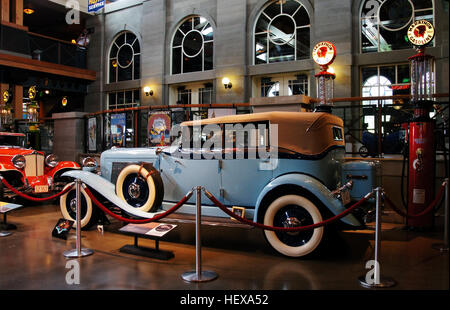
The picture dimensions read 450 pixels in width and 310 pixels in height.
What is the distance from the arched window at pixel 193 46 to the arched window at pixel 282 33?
228 centimetres

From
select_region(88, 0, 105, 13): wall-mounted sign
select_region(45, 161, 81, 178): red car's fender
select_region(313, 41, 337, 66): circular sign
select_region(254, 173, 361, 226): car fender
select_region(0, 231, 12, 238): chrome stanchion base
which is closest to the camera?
select_region(254, 173, 361, 226): car fender

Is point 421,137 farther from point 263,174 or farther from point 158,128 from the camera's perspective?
point 158,128

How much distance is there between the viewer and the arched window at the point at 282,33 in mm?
13195

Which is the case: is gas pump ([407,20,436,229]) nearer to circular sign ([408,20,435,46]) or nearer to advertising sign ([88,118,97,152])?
circular sign ([408,20,435,46])

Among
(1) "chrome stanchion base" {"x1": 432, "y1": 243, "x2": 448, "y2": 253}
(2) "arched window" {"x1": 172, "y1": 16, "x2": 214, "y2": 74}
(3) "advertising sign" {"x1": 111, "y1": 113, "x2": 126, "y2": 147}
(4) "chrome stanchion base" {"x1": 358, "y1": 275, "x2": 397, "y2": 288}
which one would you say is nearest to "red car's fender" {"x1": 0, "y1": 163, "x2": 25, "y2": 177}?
(3) "advertising sign" {"x1": 111, "y1": 113, "x2": 126, "y2": 147}

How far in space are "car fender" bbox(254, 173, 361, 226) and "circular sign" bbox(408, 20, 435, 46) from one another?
11.6 feet

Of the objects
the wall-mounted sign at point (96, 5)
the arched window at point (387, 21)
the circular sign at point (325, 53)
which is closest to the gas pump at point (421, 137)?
the circular sign at point (325, 53)

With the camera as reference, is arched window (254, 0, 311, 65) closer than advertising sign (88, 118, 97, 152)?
No

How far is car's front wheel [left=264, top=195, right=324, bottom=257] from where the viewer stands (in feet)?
14.5

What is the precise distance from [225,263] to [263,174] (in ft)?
4.30

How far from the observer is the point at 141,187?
5586 mm

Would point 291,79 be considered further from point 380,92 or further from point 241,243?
point 241,243

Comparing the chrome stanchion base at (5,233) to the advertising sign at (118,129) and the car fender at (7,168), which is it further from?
the advertising sign at (118,129)
